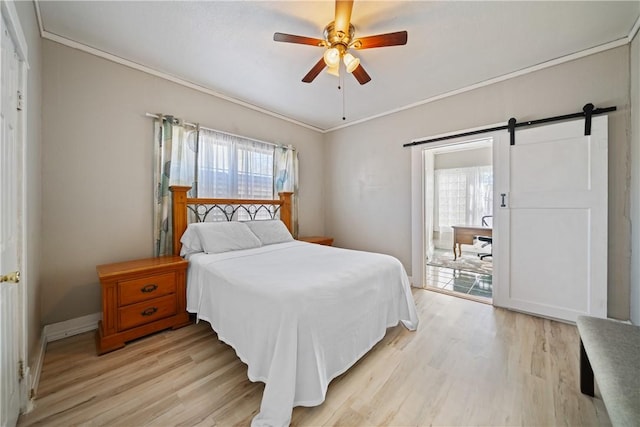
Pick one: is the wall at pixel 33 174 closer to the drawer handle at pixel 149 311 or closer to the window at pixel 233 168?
the drawer handle at pixel 149 311

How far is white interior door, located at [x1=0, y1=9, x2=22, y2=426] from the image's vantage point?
100 centimetres

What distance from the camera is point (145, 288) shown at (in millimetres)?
2057

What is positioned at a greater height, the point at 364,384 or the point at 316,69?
the point at 316,69

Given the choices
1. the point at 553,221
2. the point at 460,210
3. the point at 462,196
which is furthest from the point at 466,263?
the point at 553,221

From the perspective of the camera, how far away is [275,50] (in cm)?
222

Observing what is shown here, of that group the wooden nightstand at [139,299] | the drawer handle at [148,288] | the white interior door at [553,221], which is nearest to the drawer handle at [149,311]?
the wooden nightstand at [139,299]

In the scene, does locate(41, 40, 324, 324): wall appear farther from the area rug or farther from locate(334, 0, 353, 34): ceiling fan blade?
the area rug

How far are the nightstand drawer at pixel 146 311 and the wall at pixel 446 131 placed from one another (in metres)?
2.79

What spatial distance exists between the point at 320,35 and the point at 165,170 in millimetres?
2075

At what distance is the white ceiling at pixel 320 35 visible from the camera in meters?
1.77

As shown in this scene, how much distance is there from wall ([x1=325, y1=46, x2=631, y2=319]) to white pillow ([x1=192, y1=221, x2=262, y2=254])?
1.94 meters

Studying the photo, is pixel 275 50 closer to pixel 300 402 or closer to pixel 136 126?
pixel 136 126

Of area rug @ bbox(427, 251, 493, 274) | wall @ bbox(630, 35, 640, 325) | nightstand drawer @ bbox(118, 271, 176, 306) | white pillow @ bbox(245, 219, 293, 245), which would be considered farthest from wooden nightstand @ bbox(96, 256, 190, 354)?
area rug @ bbox(427, 251, 493, 274)

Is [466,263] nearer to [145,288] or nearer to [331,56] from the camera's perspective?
[331,56]
